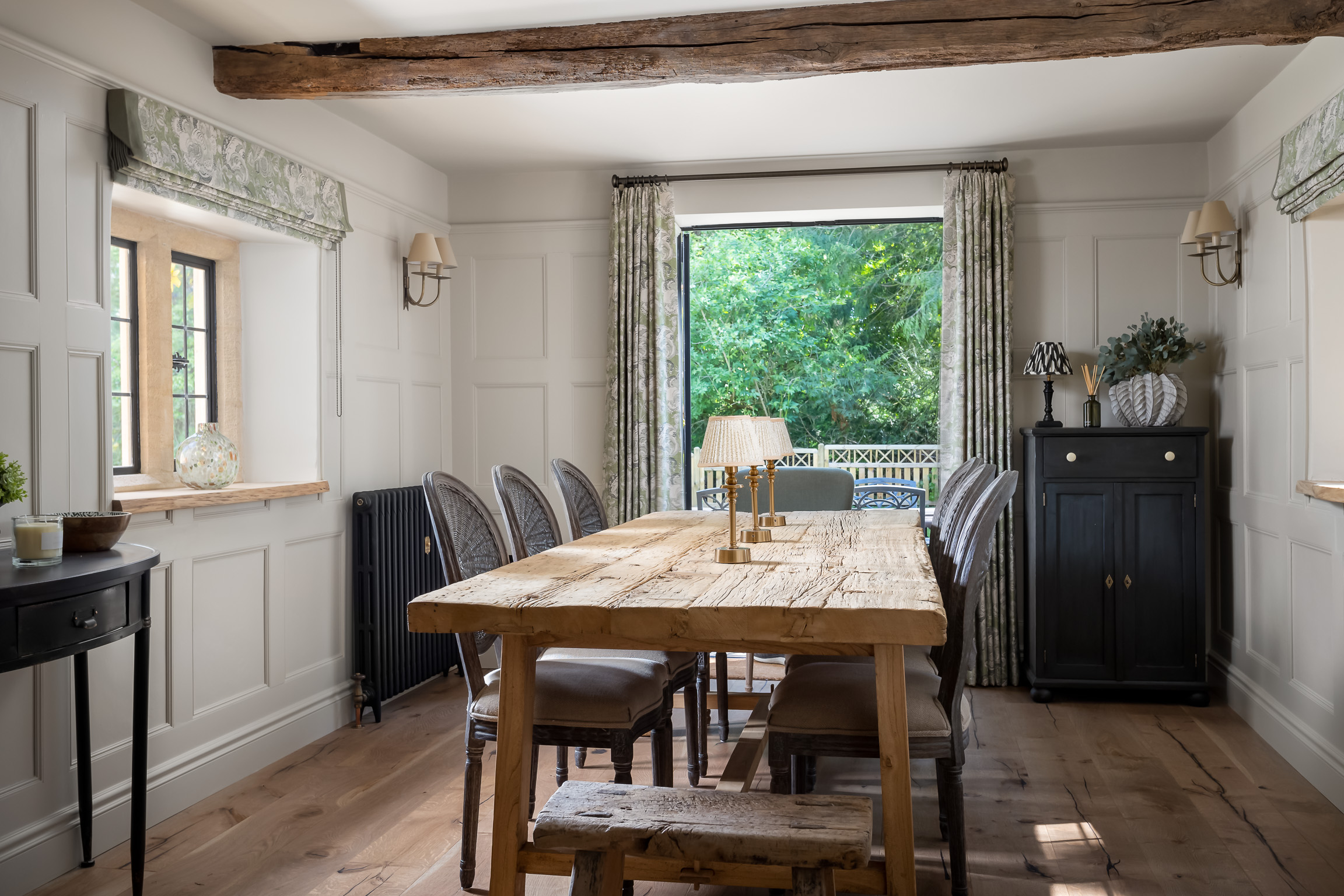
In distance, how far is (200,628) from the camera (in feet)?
10.8

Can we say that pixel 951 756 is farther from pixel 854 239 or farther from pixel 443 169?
pixel 854 239

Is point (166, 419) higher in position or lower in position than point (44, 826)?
higher

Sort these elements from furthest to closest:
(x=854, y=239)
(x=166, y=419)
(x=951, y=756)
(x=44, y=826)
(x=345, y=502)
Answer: (x=854, y=239) → (x=345, y=502) → (x=166, y=419) → (x=44, y=826) → (x=951, y=756)

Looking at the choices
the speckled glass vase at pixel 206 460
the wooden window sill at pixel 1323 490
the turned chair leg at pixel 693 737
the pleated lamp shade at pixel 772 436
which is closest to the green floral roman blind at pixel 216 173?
the speckled glass vase at pixel 206 460

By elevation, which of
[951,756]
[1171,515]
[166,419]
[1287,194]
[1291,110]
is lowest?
[951,756]

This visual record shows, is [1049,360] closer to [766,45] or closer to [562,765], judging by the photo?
[766,45]

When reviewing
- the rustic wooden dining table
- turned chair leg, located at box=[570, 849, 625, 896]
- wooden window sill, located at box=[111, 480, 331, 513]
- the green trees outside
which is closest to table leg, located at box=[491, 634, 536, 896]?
the rustic wooden dining table

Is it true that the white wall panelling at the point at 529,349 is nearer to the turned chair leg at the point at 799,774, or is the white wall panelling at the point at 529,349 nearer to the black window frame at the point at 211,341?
the black window frame at the point at 211,341

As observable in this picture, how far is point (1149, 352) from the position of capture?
4.34 metres

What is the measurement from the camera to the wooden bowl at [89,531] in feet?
7.90

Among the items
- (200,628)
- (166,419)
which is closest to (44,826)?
(200,628)

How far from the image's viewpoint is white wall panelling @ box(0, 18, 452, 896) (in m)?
2.58

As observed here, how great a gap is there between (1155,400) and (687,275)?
241 centimetres

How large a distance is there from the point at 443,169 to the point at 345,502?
1983 millimetres
